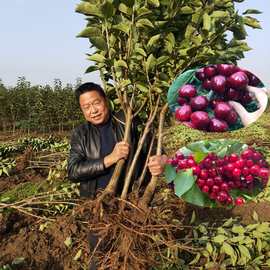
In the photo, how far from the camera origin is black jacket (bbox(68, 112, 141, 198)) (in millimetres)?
2414

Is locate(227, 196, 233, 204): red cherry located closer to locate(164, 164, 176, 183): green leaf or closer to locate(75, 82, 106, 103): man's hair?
locate(164, 164, 176, 183): green leaf

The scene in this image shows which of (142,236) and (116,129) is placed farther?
(116,129)

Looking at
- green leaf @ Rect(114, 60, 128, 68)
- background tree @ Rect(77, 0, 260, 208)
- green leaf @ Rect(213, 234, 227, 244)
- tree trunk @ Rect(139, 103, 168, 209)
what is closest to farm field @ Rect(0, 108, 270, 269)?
green leaf @ Rect(213, 234, 227, 244)

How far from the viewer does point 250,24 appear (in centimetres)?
202

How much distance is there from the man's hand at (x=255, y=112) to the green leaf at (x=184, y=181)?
0.30 metres

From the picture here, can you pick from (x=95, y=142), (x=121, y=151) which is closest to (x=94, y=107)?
(x=95, y=142)

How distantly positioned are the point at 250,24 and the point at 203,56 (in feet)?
0.94

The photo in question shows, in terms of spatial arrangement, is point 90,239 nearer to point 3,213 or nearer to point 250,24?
point 250,24

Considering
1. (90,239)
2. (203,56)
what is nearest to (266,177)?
(203,56)

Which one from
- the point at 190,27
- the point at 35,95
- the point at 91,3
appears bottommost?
the point at 35,95

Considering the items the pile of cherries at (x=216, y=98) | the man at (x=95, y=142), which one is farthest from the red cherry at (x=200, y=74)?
the man at (x=95, y=142)

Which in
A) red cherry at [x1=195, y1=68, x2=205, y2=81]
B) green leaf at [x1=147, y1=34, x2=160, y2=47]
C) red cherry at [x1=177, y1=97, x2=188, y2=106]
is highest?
green leaf at [x1=147, y1=34, x2=160, y2=47]

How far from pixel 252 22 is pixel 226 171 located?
766mm

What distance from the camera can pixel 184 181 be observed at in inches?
67.5
